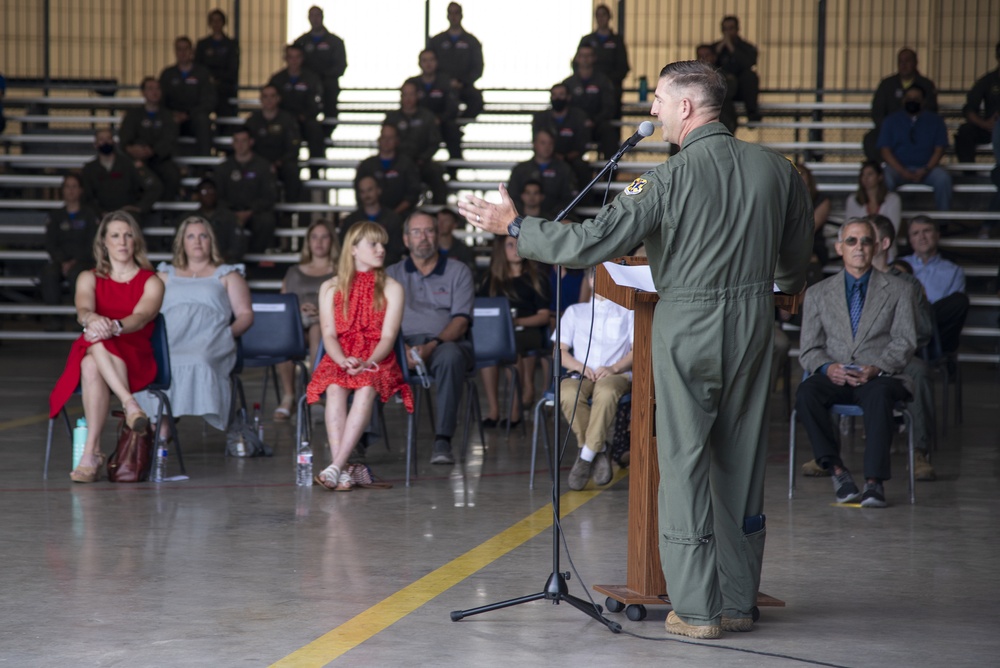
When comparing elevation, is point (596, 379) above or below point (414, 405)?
above

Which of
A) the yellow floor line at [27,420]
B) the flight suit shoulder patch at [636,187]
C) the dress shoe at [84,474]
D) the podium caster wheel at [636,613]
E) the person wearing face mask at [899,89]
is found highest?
the person wearing face mask at [899,89]

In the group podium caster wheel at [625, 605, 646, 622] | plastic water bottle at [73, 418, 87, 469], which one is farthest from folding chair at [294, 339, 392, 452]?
podium caster wheel at [625, 605, 646, 622]

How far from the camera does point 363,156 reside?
16.2 meters

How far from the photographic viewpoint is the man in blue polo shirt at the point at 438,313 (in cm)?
754

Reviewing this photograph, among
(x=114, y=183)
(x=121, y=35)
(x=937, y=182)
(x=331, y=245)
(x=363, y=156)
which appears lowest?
(x=331, y=245)

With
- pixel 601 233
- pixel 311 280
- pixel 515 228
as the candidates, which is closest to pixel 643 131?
pixel 601 233

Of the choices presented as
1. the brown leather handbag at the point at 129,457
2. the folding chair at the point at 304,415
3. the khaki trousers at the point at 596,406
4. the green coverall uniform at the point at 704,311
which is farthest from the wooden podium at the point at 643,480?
the brown leather handbag at the point at 129,457

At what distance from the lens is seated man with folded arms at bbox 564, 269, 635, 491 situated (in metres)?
6.52

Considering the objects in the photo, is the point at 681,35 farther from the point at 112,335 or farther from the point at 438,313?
the point at 112,335

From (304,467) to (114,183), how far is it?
7788 mm

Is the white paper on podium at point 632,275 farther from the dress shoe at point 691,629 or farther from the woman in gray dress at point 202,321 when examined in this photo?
the woman in gray dress at point 202,321

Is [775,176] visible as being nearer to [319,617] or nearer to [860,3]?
[319,617]

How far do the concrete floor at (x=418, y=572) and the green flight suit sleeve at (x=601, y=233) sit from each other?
1166 mm

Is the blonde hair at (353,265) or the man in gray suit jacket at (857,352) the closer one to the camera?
the man in gray suit jacket at (857,352)
